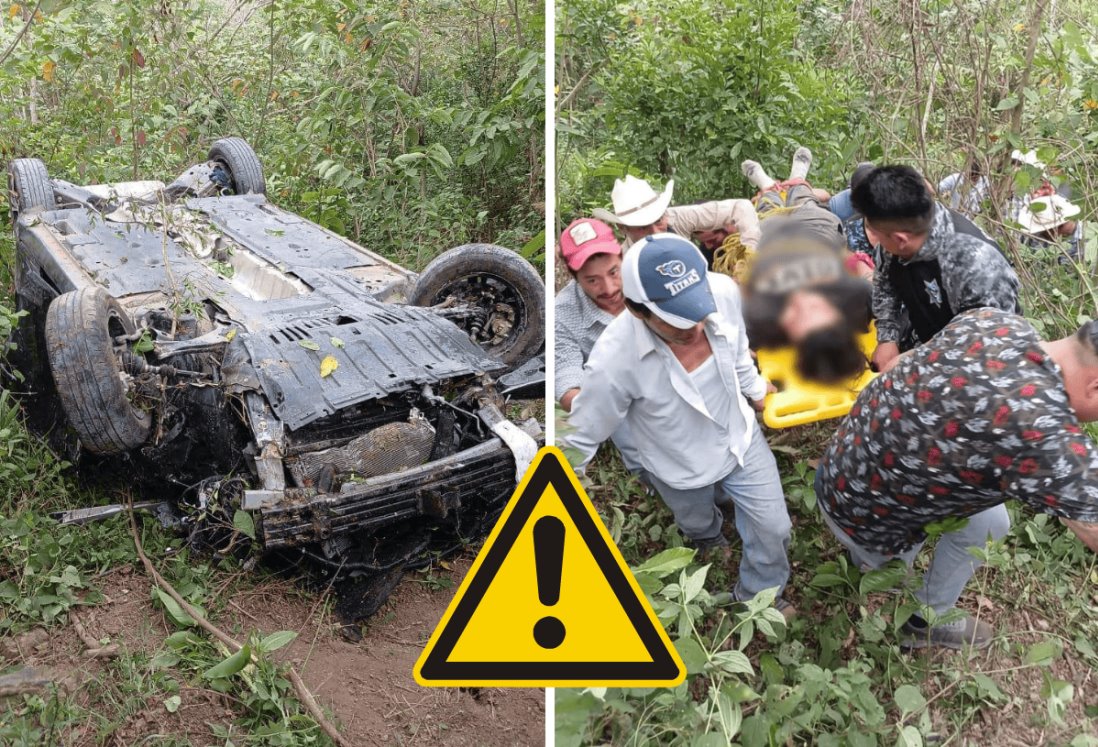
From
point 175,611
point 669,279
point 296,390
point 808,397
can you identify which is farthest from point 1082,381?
point 175,611

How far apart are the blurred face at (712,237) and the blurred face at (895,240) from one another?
35 centimetres

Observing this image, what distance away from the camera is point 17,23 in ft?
25.4

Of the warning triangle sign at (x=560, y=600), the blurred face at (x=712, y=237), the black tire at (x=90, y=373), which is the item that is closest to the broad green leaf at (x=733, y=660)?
the warning triangle sign at (x=560, y=600)

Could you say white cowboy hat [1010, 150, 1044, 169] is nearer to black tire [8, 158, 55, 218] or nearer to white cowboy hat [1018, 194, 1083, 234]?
white cowboy hat [1018, 194, 1083, 234]

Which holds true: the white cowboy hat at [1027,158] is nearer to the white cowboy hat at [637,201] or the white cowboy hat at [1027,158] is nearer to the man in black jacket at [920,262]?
the man in black jacket at [920,262]

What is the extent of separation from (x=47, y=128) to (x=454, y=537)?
6809mm

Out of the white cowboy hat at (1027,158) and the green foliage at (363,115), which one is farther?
the green foliage at (363,115)

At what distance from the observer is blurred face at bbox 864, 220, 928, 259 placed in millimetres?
2238

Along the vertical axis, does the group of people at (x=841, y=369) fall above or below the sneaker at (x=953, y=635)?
above

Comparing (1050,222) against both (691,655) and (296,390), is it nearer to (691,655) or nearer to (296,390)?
(691,655)

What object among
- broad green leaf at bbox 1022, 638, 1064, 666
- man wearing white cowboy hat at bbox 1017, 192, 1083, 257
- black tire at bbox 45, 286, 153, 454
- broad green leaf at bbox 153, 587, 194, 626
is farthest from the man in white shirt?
black tire at bbox 45, 286, 153, 454

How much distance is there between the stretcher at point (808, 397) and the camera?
234 cm

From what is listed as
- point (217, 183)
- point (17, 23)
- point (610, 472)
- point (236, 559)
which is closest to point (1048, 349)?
point (610, 472)

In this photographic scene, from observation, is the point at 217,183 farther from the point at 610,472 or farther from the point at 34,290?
the point at 610,472
